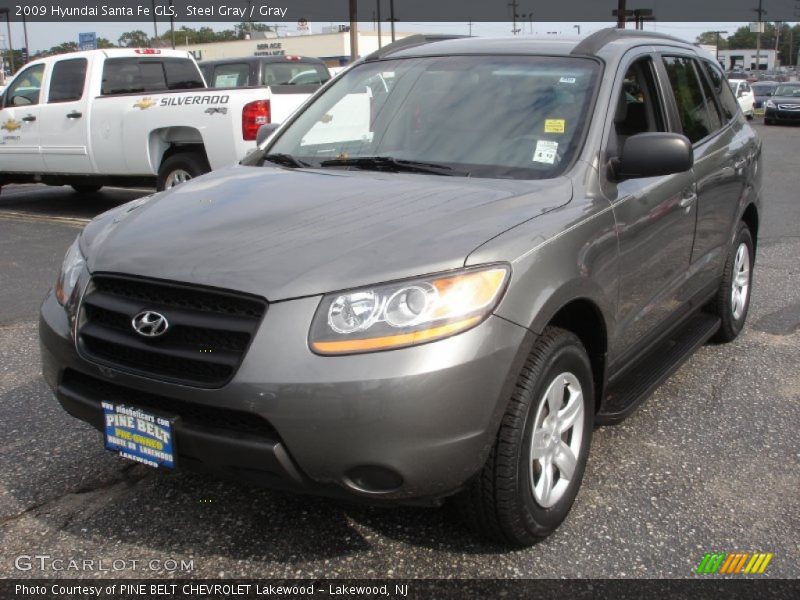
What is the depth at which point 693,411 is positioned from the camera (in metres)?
4.15

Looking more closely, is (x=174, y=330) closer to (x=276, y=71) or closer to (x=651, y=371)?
(x=651, y=371)

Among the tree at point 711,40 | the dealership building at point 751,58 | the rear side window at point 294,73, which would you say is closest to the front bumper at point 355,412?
the rear side window at point 294,73

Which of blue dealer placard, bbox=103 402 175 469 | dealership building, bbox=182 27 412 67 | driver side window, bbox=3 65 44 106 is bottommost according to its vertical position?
blue dealer placard, bbox=103 402 175 469

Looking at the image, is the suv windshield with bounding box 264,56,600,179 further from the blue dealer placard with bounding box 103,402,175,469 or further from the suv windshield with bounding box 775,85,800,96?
the suv windshield with bounding box 775,85,800,96

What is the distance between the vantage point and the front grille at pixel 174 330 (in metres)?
2.48

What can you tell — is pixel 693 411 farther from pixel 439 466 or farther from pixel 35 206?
pixel 35 206

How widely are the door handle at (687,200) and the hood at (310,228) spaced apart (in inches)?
40.9

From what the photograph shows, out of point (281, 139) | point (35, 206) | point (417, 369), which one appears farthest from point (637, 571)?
point (35, 206)

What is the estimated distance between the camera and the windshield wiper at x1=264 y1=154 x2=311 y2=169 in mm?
3797

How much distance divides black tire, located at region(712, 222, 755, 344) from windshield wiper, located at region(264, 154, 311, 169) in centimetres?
258

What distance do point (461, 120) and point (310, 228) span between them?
1.12 metres

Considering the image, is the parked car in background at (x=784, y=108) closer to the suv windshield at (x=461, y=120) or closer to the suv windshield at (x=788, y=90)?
the suv windshield at (x=788, y=90)

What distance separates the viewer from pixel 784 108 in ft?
93.5

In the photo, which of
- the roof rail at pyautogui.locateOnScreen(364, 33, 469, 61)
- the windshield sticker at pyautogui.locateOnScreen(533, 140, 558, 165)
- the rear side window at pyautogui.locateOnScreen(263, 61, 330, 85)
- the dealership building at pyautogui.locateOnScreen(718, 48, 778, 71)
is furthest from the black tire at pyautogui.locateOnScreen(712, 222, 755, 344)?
the dealership building at pyautogui.locateOnScreen(718, 48, 778, 71)
